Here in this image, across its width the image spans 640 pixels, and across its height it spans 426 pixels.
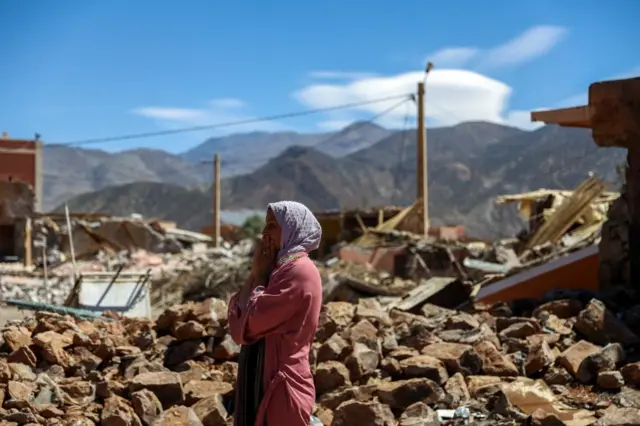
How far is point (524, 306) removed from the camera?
699 cm

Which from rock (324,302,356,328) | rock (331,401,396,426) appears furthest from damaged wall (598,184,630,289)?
rock (331,401,396,426)

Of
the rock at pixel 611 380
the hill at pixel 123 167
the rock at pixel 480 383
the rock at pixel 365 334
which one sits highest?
the hill at pixel 123 167

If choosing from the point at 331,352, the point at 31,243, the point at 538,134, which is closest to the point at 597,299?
the point at 331,352

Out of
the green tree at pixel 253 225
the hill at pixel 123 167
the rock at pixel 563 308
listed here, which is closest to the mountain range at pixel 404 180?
the hill at pixel 123 167

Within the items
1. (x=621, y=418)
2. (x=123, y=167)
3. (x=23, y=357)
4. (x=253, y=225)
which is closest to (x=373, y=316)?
(x=621, y=418)

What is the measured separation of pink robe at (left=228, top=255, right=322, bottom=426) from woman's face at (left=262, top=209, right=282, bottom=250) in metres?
0.14

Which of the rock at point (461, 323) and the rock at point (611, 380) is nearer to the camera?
the rock at point (611, 380)

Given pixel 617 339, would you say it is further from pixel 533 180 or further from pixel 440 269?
Result: pixel 533 180

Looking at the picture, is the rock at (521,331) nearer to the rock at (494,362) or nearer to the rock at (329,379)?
the rock at (494,362)

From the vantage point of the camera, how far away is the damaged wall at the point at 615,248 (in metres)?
7.17

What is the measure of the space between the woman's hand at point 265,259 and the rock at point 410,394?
210cm

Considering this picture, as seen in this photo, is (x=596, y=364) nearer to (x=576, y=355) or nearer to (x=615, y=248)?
(x=576, y=355)

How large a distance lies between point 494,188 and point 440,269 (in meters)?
69.4

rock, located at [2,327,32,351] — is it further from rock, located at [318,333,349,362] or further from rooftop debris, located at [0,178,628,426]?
rock, located at [318,333,349,362]
